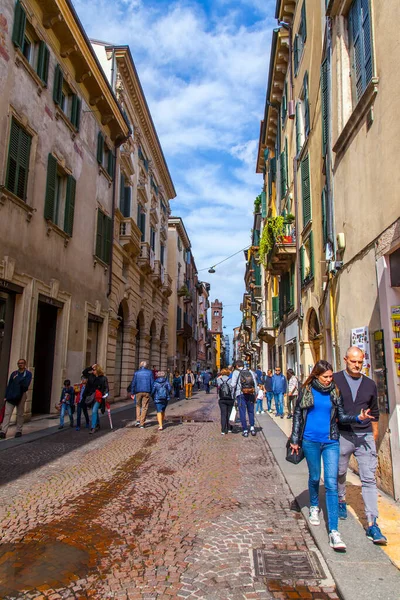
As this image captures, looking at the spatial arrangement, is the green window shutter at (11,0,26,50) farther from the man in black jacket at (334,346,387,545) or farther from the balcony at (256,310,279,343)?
the balcony at (256,310,279,343)

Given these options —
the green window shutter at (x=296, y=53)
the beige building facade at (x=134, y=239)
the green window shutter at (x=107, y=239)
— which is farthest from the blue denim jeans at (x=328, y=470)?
the beige building facade at (x=134, y=239)

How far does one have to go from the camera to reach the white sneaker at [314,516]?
435cm

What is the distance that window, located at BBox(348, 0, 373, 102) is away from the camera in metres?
6.79

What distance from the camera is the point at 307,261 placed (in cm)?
1391

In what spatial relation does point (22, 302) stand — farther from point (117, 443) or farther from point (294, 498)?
point (294, 498)

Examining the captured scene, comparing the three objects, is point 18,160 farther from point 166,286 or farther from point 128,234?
point 166,286

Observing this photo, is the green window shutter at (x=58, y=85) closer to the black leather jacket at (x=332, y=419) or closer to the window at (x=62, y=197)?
the window at (x=62, y=197)

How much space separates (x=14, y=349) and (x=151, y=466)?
6.17 metres

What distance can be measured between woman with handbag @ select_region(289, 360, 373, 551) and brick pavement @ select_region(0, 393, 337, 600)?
624mm

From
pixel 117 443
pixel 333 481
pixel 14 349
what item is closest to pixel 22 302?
pixel 14 349

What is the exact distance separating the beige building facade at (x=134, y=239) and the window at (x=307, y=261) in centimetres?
902

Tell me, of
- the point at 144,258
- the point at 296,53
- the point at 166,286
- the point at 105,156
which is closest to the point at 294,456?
the point at 296,53

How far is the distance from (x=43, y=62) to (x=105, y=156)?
6.09 meters

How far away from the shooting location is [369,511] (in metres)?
4.01
